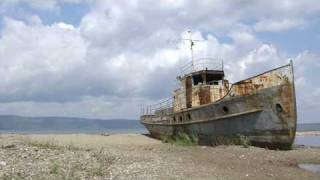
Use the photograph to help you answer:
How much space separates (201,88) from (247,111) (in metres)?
5.43

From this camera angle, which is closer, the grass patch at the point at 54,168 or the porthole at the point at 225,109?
the grass patch at the point at 54,168

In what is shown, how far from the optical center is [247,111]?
2680cm

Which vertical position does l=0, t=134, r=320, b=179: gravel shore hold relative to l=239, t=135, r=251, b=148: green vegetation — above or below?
below

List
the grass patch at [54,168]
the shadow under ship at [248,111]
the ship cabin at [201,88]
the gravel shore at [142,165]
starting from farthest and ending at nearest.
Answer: the ship cabin at [201,88]
the shadow under ship at [248,111]
the gravel shore at [142,165]
the grass patch at [54,168]

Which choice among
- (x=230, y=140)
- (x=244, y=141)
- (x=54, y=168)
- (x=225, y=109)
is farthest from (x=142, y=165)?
(x=230, y=140)

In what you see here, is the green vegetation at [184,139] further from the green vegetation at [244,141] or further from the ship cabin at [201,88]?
the green vegetation at [244,141]

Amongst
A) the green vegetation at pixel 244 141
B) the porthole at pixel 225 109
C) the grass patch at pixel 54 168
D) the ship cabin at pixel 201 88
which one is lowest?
the grass patch at pixel 54 168

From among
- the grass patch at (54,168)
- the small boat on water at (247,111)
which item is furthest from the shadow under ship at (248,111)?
the grass patch at (54,168)

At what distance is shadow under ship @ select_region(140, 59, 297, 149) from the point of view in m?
25.9

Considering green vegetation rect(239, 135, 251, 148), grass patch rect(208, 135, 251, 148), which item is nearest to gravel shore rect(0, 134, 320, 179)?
green vegetation rect(239, 135, 251, 148)

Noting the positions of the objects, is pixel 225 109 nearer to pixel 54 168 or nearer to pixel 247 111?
pixel 247 111

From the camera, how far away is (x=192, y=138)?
101 feet

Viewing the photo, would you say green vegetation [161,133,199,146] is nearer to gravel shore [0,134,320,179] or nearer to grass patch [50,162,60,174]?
gravel shore [0,134,320,179]

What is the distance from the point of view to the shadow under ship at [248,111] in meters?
25.9
